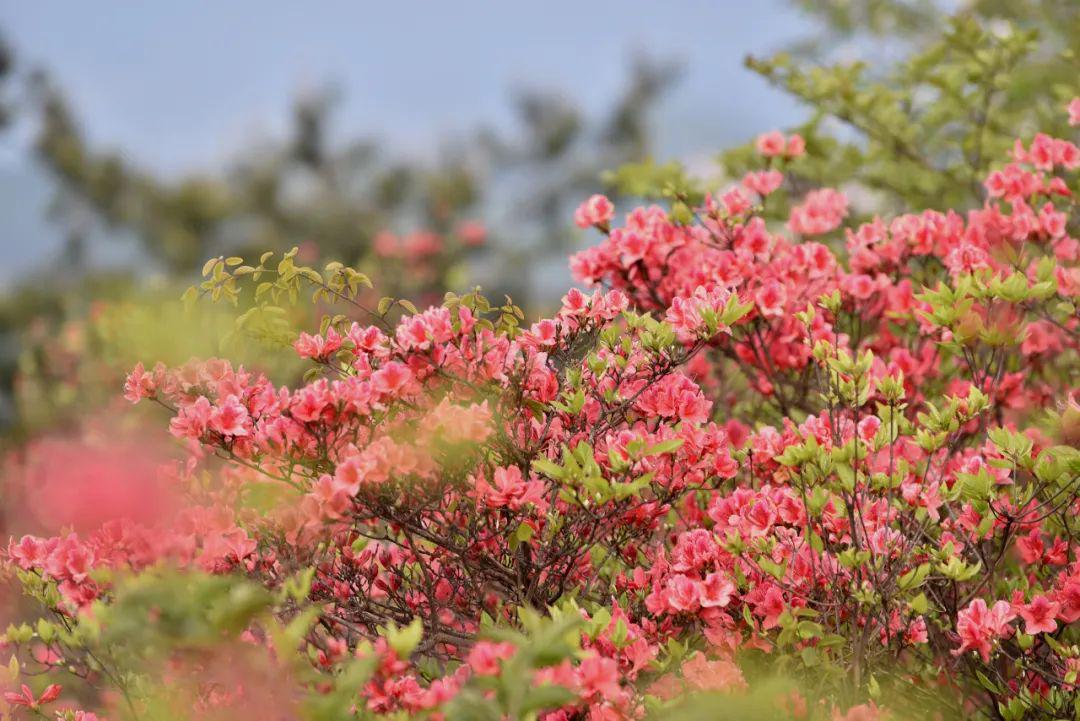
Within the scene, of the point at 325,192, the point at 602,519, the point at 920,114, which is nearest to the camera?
the point at 602,519

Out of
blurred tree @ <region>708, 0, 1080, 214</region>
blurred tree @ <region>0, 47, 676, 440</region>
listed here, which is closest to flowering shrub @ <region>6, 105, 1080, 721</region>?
blurred tree @ <region>708, 0, 1080, 214</region>

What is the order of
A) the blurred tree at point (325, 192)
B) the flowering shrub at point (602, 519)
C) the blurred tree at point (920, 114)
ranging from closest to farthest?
the flowering shrub at point (602, 519) → the blurred tree at point (920, 114) → the blurred tree at point (325, 192)

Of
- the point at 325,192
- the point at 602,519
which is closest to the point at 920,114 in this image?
the point at 602,519

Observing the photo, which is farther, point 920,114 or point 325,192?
point 325,192

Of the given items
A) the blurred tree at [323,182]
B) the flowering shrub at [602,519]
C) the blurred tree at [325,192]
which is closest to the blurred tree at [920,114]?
the flowering shrub at [602,519]

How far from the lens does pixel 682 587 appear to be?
2.43 meters

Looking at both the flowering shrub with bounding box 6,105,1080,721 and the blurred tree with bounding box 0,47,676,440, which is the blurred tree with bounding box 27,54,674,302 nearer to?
the blurred tree with bounding box 0,47,676,440

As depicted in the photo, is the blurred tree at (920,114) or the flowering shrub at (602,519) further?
the blurred tree at (920,114)

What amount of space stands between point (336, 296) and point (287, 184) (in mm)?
15377

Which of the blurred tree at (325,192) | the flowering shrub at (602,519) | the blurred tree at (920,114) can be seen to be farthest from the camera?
the blurred tree at (325,192)

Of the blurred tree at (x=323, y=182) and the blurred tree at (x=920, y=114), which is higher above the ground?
the blurred tree at (x=323, y=182)

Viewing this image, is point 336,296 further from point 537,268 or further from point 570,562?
point 537,268

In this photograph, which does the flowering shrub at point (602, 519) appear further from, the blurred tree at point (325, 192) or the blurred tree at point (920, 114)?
the blurred tree at point (325, 192)

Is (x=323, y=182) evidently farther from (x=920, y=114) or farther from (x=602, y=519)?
(x=602, y=519)
